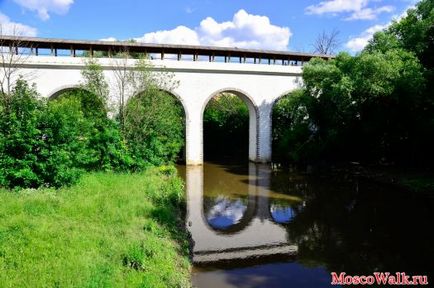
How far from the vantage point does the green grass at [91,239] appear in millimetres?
5367

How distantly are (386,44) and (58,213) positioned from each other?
48.3ft

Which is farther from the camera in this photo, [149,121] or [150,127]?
[150,127]

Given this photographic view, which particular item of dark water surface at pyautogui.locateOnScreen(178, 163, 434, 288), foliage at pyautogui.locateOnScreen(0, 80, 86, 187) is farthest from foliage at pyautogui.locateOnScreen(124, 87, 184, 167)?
foliage at pyautogui.locateOnScreen(0, 80, 86, 187)

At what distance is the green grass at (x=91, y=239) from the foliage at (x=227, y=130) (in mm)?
14254

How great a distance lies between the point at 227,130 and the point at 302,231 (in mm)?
14948

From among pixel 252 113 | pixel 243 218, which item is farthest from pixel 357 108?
pixel 243 218

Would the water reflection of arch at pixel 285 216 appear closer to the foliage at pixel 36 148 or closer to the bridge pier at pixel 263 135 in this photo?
the foliage at pixel 36 148

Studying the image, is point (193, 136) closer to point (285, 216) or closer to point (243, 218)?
point (243, 218)

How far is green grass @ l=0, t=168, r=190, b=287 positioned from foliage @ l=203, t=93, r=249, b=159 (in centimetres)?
1425

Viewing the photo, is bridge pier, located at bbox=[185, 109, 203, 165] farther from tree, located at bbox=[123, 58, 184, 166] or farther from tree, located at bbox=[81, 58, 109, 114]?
tree, located at bbox=[81, 58, 109, 114]

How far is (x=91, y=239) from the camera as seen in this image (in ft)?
21.5

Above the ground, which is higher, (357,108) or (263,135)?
(357,108)

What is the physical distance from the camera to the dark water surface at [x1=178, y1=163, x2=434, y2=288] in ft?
24.0

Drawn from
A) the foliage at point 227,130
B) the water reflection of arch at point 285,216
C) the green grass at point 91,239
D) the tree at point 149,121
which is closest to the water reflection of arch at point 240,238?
the water reflection of arch at point 285,216
